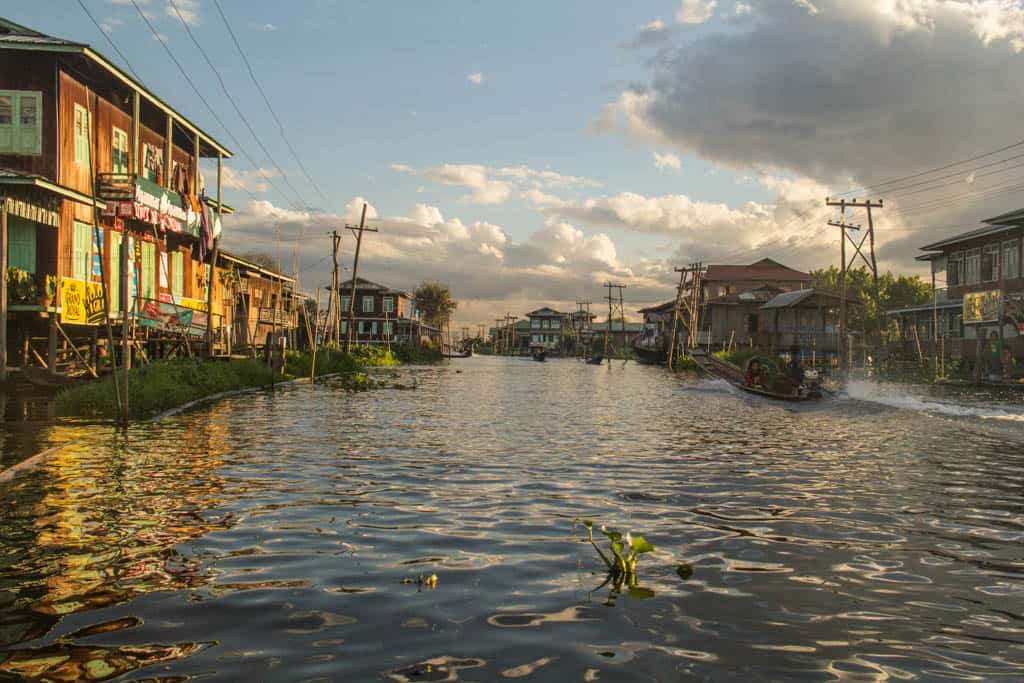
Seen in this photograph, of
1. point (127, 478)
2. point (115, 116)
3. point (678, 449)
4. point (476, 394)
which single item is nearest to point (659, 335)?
point (476, 394)

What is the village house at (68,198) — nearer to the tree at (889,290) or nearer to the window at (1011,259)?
the window at (1011,259)

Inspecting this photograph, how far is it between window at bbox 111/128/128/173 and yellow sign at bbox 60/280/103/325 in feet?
17.1

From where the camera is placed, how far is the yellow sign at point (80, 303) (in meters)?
24.5

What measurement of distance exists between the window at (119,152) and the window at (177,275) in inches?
194

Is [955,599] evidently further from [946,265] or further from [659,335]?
[659,335]

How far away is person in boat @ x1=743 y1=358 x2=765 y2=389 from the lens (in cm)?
3216

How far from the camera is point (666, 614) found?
561cm

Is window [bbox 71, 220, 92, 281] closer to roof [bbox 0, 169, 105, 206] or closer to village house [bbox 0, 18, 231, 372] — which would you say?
village house [bbox 0, 18, 231, 372]

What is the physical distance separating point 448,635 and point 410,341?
91297mm

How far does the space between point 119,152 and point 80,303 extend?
720 centimetres

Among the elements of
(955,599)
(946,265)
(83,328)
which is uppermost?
(946,265)

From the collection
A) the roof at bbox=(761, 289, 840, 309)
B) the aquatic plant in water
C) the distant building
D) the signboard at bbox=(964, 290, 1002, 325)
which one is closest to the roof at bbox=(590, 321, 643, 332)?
the distant building

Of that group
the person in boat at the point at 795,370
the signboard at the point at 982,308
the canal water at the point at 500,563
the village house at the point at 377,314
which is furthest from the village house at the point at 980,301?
the village house at the point at 377,314

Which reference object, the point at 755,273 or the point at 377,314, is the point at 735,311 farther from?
the point at 377,314
